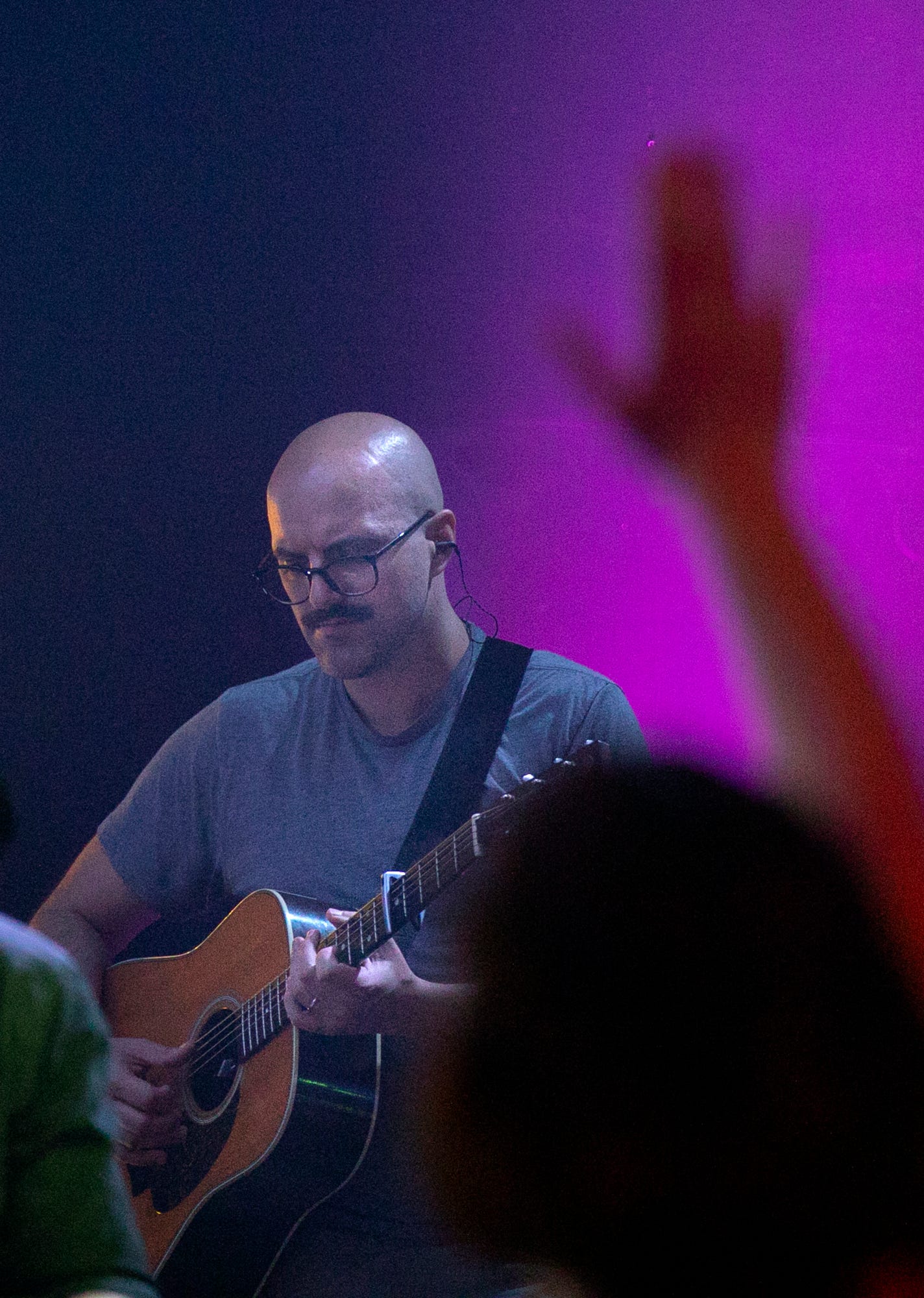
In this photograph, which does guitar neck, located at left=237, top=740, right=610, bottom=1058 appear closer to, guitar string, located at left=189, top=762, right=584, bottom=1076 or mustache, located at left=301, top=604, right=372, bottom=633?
guitar string, located at left=189, top=762, right=584, bottom=1076

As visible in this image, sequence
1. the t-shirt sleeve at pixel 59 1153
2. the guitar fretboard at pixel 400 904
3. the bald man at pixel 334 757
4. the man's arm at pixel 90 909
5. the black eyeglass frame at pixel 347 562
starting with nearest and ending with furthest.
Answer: the t-shirt sleeve at pixel 59 1153
the guitar fretboard at pixel 400 904
the bald man at pixel 334 757
the black eyeglass frame at pixel 347 562
the man's arm at pixel 90 909

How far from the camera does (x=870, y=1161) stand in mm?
1480

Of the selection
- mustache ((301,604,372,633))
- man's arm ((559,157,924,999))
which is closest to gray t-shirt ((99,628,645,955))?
mustache ((301,604,372,633))

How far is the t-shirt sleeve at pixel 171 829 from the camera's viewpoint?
207 centimetres

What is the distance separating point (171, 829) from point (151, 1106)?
478mm

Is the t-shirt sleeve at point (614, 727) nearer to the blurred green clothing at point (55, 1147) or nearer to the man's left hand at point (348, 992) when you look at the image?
the man's left hand at point (348, 992)

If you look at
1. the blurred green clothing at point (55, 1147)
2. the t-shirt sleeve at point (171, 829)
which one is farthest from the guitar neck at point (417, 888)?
the blurred green clothing at point (55, 1147)

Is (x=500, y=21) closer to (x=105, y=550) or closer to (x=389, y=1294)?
(x=105, y=550)

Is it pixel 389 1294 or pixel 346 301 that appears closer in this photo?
pixel 389 1294

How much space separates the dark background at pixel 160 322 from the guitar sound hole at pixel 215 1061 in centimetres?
50

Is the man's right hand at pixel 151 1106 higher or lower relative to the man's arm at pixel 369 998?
lower

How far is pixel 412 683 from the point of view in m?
1.97

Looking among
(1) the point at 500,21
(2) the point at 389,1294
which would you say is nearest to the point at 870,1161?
(2) the point at 389,1294

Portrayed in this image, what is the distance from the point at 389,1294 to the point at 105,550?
136 cm
